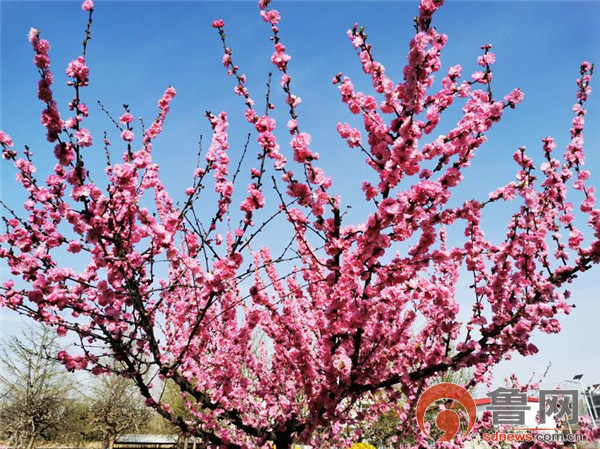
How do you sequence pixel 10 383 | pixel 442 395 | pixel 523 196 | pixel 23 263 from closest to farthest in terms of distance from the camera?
pixel 523 196
pixel 23 263
pixel 442 395
pixel 10 383

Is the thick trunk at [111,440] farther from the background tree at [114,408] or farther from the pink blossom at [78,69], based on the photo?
the pink blossom at [78,69]

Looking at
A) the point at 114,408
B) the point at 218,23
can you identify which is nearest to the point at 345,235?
the point at 218,23

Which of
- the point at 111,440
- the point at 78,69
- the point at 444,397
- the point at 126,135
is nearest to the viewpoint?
the point at 78,69

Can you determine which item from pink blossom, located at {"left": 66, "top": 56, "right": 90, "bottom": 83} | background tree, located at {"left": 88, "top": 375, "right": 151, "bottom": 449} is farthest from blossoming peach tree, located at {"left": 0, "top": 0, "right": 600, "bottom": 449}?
background tree, located at {"left": 88, "top": 375, "right": 151, "bottom": 449}

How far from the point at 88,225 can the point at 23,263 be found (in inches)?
64.2

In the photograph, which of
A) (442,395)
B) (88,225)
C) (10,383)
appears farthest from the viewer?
(10,383)

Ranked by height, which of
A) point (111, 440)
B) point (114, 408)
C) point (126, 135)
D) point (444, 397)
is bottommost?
point (111, 440)

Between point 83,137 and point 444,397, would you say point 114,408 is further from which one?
point 83,137

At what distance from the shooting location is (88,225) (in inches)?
150

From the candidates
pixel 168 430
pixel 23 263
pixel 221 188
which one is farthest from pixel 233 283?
pixel 168 430

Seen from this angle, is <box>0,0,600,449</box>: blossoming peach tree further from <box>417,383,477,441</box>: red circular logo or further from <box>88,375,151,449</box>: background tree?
<box>88,375,151,449</box>: background tree

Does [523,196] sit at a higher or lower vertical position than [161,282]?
higher

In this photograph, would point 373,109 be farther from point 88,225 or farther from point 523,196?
point 88,225

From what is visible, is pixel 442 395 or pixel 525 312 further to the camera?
pixel 442 395
